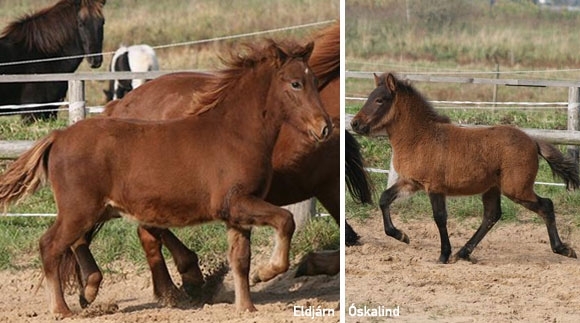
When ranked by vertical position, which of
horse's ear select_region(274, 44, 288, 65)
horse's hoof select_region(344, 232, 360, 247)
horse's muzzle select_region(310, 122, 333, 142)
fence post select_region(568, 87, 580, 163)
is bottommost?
horse's hoof select_region(344, 232, 360, 247)

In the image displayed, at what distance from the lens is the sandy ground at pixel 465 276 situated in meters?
6.29

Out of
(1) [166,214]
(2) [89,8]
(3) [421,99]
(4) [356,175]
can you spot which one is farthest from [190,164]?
(2) [89,8]

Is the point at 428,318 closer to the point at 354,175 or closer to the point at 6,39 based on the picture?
the point at 354,175

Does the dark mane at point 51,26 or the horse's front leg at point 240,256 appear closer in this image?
the horse's front leg at point 240,256

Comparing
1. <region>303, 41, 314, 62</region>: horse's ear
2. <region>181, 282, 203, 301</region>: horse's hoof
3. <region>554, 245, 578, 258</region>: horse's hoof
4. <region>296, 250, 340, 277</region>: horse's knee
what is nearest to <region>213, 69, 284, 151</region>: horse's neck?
<region>303, 41, 314, 62</region>: horse's ear

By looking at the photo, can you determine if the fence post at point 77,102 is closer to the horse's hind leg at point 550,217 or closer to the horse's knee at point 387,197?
the horse's knee at point 387,197

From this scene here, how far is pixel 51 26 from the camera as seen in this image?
461 inches

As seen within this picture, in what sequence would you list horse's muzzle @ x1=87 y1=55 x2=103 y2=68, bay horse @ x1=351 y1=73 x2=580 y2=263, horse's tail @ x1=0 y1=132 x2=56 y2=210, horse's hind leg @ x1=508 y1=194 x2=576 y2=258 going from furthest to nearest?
horse's muzzle @ x1=87 y1=55 x2=103 y2=68, horse's hind leg @ x1=508 y1=194 x2=576 y2=258, bay horse @ x1=351 y1=73 x2=580 y2=263, horse's tail @ x1=0 y1=132 x2=56 y2=210

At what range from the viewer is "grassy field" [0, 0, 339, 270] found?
8.00 meters

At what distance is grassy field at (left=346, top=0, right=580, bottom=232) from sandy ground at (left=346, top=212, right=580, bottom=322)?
12cm

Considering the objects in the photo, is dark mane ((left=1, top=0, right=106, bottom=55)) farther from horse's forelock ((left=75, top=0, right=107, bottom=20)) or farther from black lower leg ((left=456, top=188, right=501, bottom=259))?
black lower leg ((left=456, top=188, right=501, bottom=259))

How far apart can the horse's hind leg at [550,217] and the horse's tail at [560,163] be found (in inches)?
7.0

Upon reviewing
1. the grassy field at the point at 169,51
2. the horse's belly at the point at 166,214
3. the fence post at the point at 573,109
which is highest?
the fence post at the point at 573,109

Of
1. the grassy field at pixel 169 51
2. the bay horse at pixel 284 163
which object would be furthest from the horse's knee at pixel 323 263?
the grassy field at pixel 169 51
